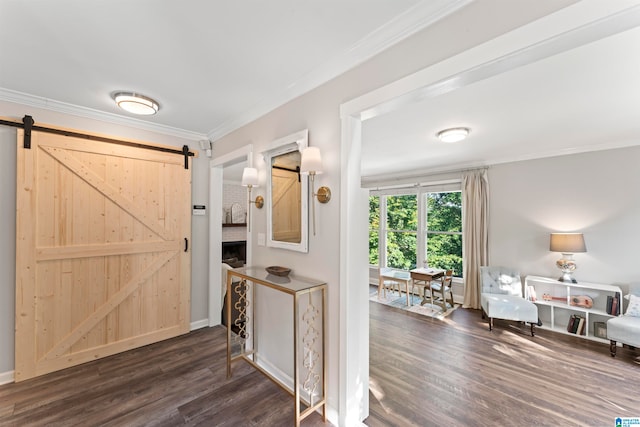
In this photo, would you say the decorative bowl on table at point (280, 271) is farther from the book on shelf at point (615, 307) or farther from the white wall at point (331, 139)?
the book on shelf at point (615, 307)

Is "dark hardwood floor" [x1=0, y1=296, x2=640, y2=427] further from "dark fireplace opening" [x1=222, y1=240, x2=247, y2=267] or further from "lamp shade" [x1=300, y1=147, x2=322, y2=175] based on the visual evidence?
"dark fireplace opening" [x1=222, y1=240, x2=247, y2=267]

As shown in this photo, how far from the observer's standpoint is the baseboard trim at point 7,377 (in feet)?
7.48

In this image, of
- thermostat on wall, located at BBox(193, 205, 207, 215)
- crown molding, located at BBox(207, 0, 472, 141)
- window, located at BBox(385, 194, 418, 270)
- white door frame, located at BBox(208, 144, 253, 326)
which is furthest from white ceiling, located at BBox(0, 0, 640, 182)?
window, located at BBox(385, 194, 418, 270)

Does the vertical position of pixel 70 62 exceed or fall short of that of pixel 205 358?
it exceeds it

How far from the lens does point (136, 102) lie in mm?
2377

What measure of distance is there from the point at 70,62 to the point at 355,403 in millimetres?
3103

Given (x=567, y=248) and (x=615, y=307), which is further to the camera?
(x=567, y=248)

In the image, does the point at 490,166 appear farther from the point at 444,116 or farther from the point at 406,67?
the point at 406,67

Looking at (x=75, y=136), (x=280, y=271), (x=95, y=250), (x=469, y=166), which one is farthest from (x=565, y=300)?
(x=75, y=136)

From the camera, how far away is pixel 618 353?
9.78 ft

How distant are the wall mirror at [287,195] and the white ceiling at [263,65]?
423 millimetres

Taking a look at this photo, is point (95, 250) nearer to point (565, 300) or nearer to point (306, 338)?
point (306, 338)

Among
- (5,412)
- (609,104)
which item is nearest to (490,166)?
(609,104)

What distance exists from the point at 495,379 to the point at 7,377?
4356 mm
